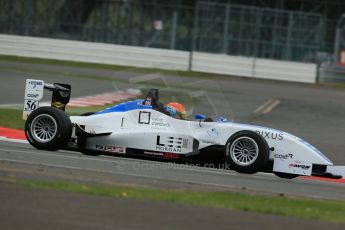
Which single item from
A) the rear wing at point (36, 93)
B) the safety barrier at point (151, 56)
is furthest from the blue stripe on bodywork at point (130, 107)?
the safety barrier at point (151, 56)

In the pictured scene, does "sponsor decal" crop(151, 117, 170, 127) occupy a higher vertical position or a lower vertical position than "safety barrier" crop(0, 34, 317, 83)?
lower

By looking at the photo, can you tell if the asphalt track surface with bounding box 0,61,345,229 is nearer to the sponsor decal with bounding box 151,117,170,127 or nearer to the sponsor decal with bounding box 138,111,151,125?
the sponsor decal with bounding box 138,111,151,125

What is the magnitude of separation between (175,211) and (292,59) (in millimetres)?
28974

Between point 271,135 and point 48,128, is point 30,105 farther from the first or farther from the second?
point 271,135

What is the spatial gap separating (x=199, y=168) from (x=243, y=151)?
34.8 inches

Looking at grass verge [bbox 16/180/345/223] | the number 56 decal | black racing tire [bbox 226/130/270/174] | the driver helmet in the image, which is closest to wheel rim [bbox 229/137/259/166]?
black racing tire [bbox 226/130/270/174]

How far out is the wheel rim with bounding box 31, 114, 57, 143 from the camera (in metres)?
10.8

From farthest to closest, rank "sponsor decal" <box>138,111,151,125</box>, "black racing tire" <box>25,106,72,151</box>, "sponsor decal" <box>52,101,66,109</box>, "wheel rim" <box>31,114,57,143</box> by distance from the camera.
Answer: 1. "sponsor decal" <box>52,101,66,109</box>
2. "wheel rim" <box>31,114,57,143</box>
3. "black racing tire" <box>25,106,72,151</box>
4. "sponsor decal" <box>138,111,151,125</box>

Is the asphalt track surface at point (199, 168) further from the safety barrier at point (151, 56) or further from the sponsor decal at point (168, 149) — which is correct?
the safety barrier at point (151, 56)

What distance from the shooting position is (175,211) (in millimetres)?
6930

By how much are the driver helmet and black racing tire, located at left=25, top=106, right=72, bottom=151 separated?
138 cm

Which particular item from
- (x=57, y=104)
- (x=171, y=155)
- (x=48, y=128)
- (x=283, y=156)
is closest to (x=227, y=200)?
(x=283, y=156)

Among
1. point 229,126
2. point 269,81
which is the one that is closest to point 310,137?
point 229,126

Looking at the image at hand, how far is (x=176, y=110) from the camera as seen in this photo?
10.6m
